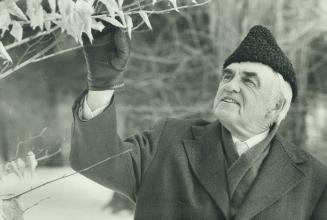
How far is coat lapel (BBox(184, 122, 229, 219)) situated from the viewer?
2603 mm

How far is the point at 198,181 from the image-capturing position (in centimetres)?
264

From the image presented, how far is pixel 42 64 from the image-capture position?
8766mm

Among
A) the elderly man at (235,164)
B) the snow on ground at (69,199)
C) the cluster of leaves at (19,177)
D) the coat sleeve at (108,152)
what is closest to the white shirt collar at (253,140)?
the elderly man at (235,164)

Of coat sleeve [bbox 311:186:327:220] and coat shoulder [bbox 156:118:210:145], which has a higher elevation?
coat shoulder [bbox 156:118:210:145]

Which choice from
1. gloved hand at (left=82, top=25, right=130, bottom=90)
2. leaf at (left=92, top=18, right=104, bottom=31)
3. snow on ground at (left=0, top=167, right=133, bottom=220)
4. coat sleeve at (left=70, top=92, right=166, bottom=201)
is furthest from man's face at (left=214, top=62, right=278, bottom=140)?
snow on ground at (left=0, top=167, right=133, bottom=220)

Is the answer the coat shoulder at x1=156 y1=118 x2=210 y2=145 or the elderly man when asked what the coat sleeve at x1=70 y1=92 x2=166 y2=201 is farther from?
the coat shoulder at x1=156 y1=118 x2=210 y2=145

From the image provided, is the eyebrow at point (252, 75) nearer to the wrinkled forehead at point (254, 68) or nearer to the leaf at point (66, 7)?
the wrinkled forehead at point (254, 68)

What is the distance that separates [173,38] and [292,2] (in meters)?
1.62

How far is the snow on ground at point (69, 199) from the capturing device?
7109mm

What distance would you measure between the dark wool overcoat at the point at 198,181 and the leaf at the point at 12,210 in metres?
0.31

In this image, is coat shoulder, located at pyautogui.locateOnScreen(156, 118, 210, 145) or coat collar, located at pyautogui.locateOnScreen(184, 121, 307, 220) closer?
coat collar, located at pyautogui.locateOnScreen(184, 121, 307, 220)

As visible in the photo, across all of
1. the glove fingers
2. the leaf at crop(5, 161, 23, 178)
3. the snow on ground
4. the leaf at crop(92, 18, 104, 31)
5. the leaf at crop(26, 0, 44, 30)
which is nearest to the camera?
the leaf at crop(26, 0, 44, 30)

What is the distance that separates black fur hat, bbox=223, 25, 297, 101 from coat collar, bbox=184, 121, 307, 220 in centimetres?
28

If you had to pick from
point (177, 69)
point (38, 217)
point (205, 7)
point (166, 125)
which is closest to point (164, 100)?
point (177, 69)
